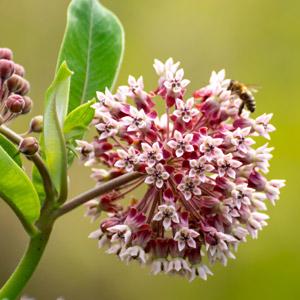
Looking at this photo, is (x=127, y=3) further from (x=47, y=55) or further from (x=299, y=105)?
(x=299, y=105)

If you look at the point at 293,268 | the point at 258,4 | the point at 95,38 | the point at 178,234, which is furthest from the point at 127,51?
the point at 178,234

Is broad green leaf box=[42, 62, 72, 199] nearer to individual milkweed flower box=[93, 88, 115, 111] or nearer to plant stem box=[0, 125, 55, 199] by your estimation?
plant stem box=[0, 125, 55, 199]

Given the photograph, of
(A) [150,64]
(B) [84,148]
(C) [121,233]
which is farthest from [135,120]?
(A) [150,64]

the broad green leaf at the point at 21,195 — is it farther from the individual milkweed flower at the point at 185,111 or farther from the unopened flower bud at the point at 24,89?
the individual milkweed flower at the point at 185,111

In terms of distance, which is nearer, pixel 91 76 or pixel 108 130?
pixel 108 130

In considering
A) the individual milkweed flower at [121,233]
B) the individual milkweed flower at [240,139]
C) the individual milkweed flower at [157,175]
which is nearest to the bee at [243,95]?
the individual milkweed flower at [240,139]

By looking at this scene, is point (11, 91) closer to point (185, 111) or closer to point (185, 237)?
point (185, 111)
